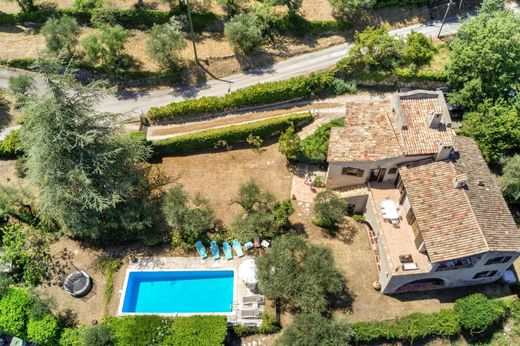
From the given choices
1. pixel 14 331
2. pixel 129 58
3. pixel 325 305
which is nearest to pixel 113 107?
pixel 129 58

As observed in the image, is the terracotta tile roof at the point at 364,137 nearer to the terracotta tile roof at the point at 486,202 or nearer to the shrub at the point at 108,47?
the terracotta tile roof at the point at 486,202

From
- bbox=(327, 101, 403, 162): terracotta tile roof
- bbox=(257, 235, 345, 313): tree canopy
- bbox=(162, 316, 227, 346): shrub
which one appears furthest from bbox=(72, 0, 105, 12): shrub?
bbox=(162, 316, 227, 346): shrub

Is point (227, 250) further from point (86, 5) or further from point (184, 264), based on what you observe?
point (86, 5)

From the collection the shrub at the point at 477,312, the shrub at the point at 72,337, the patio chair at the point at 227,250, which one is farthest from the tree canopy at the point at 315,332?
the shrub at the point at 72,337

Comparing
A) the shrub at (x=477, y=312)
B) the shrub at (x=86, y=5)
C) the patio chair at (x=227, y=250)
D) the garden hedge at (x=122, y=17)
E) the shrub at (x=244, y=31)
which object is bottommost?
the shrub at (x=477, y=312)

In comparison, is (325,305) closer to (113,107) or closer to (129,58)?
(113,107)

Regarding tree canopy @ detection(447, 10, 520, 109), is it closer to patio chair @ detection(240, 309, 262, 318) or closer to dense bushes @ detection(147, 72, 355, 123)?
dense bushes @ detection(147, 72, 355, 123)

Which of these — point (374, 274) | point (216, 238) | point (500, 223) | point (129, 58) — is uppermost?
point (129, 58)
